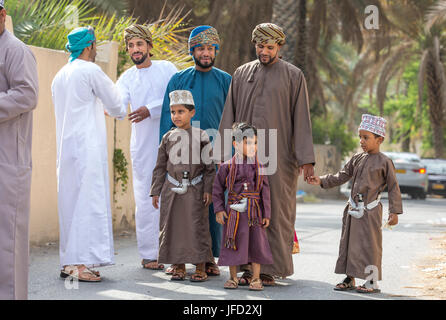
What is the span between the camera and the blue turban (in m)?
6.34

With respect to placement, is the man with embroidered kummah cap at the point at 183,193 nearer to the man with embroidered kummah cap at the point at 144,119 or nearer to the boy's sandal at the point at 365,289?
the man with embroidered kummah cap at the point at 144,119

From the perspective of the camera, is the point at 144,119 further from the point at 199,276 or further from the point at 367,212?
the point at 367,212

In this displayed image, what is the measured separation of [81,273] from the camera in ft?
20.4

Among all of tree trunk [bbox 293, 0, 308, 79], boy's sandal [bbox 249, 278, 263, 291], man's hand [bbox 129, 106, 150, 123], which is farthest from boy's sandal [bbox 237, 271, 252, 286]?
tree trunk [bbox 293, 0, 308, 79]

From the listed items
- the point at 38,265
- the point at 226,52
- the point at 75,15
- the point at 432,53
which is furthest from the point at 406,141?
the point at 38,265

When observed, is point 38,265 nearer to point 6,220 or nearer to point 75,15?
point 6,220

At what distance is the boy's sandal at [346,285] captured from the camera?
20.0 ft

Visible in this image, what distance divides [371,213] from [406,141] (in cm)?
3915

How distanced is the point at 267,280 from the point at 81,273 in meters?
1.56

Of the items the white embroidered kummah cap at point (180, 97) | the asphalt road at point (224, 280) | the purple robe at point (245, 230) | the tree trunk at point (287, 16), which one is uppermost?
the tree trunk at point (287, 16)

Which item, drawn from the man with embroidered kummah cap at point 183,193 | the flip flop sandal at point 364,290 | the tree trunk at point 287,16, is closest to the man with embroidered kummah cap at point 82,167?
the man with embroidered kummah cap at point 183,193

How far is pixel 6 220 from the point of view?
14.4 feet

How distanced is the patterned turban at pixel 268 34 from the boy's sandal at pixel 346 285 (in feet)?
6.86

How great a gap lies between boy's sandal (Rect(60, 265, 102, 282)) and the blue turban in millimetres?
1812
